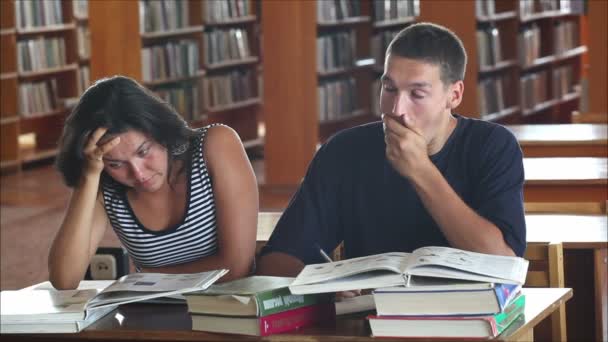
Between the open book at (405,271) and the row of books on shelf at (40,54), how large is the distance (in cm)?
798

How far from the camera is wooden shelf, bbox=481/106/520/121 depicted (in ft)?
32.6

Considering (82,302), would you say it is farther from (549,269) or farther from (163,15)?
(163,15)

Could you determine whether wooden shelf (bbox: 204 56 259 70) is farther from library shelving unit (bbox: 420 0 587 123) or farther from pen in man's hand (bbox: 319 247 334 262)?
pen in man's hand (bbox: 319 247 334 262)

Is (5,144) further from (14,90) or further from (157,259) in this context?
(157,259)

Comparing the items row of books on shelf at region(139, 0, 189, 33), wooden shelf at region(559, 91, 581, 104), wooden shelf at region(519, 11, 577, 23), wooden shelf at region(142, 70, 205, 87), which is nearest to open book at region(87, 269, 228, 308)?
row of books on shelf at region(139, 0, 189, 33)

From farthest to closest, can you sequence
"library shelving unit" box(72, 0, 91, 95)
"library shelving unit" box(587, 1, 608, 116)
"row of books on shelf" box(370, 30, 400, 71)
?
"row of books on shelf" box(370, 30, 400, 71), "library shelving unit" box(72, 0, 91, 95), "library shelving unit" box(587, 1, 608, 116)

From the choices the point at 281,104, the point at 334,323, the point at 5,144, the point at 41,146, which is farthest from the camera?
the point at 41,146

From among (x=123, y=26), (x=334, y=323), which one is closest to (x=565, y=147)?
(x=123, y=26)

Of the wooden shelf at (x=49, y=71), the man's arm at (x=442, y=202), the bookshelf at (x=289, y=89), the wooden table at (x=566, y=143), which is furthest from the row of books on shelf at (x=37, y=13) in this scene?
the man's arm at (x=442, y=202)

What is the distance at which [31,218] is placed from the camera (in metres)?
7.54

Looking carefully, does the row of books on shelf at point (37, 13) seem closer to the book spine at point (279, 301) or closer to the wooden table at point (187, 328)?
the wooden table at point (187, 328)

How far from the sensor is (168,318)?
2.11m

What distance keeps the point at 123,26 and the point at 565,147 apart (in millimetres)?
2817

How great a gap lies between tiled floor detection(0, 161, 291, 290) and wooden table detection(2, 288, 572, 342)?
362 centimetres
